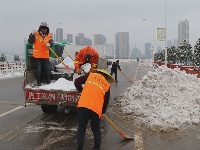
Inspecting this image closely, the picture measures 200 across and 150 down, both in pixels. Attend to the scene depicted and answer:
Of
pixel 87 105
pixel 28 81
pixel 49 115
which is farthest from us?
pixel 49 115

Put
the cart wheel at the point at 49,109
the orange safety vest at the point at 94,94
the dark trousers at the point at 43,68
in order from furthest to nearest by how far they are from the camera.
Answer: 1. the cart wheel at the point at 49,109
2. the dark trousers at the point at 43,68
3. the orange safety vest at the point at 94,94

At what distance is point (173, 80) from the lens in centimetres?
1357

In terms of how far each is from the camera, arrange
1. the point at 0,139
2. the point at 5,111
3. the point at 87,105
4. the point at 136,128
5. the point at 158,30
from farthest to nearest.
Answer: the point at 158,30 → the point at 5,111 → the point at 136,128 → the point at 0,139 → the point at 87,105

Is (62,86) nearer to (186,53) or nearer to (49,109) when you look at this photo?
(49,109)

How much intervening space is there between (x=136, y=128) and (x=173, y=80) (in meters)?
6.03

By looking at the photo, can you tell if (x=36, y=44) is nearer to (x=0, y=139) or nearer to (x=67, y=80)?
(x=67, y=80)

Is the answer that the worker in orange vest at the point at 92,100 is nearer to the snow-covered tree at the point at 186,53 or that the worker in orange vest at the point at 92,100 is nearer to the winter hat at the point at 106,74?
the winter hat at the point at 106,74

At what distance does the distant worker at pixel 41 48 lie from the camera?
938 centimetres

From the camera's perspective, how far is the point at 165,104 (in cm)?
980

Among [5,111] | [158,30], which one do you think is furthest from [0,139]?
[158,30]

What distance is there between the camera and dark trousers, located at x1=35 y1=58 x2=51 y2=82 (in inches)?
368

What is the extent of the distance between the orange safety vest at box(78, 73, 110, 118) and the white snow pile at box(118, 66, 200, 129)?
8.99 feet

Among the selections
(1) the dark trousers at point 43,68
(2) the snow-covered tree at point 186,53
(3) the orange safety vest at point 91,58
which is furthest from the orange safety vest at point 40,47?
(2) the snow-covered tree at point 186,53

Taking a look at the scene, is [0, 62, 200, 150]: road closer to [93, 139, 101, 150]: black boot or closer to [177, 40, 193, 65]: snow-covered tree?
[93, 139, 101, 150]: black boot
